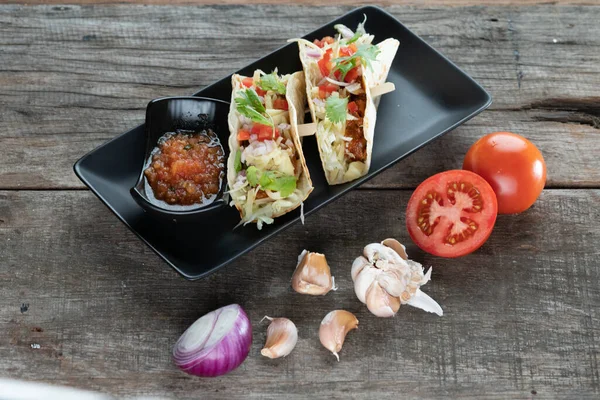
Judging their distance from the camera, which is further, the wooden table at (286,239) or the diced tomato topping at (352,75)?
the diced tomato topping at (352,75)

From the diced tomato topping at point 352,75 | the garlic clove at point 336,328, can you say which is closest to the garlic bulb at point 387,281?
the garlic clove at point 336,328

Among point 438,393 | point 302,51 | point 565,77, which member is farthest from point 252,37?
point 438,393

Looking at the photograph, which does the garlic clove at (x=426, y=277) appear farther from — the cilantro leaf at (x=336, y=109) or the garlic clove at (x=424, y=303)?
→ the cilantro leaf at (x=336, y=109)

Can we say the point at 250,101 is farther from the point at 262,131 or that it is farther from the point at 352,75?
the point at 352,75

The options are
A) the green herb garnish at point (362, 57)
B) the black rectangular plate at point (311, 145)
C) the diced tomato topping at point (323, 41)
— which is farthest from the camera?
the diced tomato topping at point (323, 41)

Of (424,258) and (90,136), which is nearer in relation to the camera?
(424,258)

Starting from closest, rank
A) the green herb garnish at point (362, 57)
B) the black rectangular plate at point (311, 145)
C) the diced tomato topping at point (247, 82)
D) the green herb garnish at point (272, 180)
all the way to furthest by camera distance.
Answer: the green herb garnish at point (272, 180)
the black rectangular plate at point (311, 145)
the green herb garnish at point (362, 57)
the diced tomato topping at point (247, 82)

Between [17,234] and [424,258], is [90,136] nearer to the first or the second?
[17,234]
